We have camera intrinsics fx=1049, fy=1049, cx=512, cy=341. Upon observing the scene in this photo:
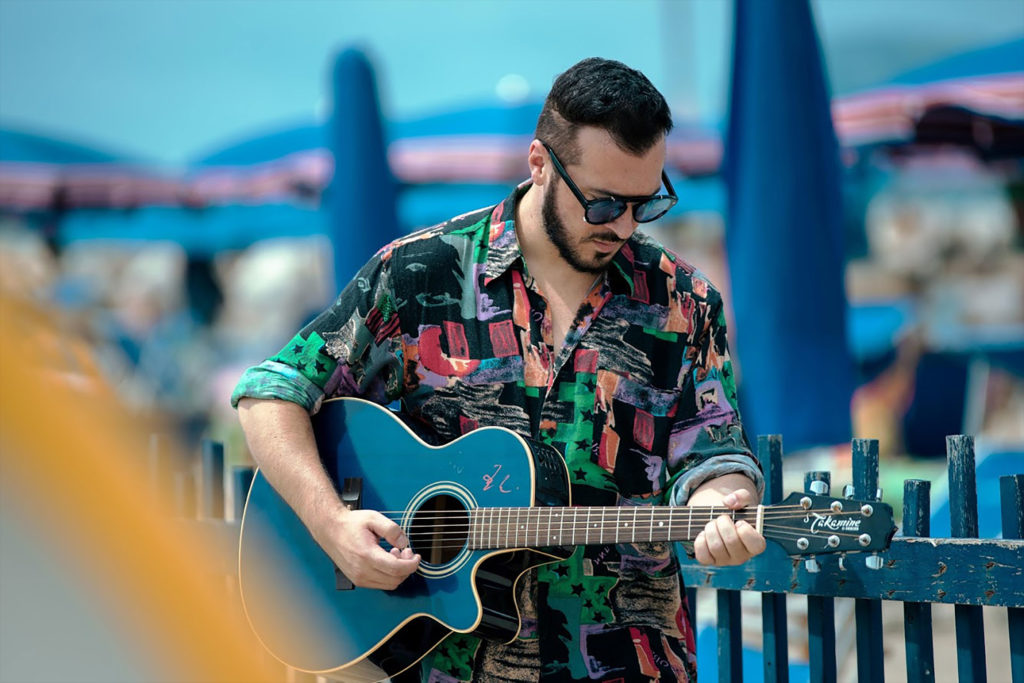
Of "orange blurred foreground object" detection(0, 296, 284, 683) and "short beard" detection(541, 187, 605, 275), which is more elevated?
"short beard" detection(541, 187, 605, 275)

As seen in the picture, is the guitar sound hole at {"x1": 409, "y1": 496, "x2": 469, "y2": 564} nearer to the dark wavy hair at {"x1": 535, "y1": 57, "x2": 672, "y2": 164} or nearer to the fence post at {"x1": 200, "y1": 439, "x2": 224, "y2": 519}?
the dark wavy hair at {"x1": 535, "y1": 57, "x2": 672, "y2": 164}

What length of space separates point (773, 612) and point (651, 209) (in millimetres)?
1276

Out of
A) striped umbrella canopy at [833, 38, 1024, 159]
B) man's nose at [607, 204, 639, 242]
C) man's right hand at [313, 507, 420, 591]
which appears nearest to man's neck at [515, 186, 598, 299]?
man's nose at [607, 204, 639, 242]

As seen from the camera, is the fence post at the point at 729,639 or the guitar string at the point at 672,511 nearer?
the guitar string at the point at 672,511

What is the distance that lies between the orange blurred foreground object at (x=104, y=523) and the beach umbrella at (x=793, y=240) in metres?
3.96

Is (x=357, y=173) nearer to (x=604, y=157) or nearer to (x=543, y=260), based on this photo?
(x=543, y=260)

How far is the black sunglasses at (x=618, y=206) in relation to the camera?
2514 millimetres

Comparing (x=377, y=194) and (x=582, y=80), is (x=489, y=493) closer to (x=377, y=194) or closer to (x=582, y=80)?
(x=582, y=80)

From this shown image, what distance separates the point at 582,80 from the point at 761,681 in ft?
7.49

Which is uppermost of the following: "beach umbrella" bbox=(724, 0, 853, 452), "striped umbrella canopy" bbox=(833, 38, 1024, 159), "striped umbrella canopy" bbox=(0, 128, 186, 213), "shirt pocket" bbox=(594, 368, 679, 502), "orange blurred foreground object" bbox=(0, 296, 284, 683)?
"striped umbrella canopy" bbox=(0, 128, 186, 213)

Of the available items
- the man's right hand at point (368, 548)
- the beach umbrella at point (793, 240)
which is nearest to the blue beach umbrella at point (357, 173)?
the beach umbrella at point (793, 240)

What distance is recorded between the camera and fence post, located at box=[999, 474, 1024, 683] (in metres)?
2.51

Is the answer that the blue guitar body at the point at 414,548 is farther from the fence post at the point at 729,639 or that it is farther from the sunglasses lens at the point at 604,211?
the fence post at the point at 729,639

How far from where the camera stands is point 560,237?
263 cm
